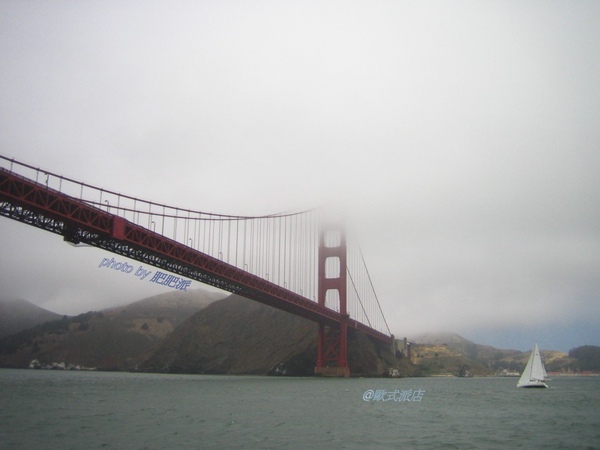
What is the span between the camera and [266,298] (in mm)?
61438

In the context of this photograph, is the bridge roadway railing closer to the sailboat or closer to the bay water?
the bay water

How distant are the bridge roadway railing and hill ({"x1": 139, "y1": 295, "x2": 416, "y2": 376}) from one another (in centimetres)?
2924

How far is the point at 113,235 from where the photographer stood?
128 feet

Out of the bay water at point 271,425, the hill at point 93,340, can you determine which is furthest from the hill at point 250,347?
the bay water at point 271,425

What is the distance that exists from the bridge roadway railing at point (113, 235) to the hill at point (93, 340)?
261 ft

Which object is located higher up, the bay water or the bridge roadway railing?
the bridge roadway railing

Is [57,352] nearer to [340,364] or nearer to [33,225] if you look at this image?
[340,364]

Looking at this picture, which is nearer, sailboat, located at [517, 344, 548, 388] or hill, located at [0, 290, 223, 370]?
sailboat, located at [517, 344, 548, 388]

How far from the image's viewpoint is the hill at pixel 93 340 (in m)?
144

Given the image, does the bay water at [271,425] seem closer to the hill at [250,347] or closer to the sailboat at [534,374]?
Answer: the sailboat at [534,374]

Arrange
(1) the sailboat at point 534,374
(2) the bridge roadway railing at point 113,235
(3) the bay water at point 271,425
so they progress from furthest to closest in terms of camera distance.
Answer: (1) the sailboat at point 534,374, (2) the bridge roadway railing at point 113,235, (3) the bay water at point 271,425

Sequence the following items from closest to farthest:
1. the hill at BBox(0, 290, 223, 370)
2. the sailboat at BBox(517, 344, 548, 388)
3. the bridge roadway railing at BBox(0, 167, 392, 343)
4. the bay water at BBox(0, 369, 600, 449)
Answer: the bay water at BBox(0, 369, 600, 449), the bridge roadway railing at BBox(0, 167, 392, 343), the sailboat at BBox(517, 344, 548, 388), the hill at BBox(0, 290, 223, 370)

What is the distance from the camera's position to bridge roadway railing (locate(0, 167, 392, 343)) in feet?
109

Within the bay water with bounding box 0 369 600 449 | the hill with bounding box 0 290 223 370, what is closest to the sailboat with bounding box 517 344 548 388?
the bay water with bounding box 0 369 600 449
